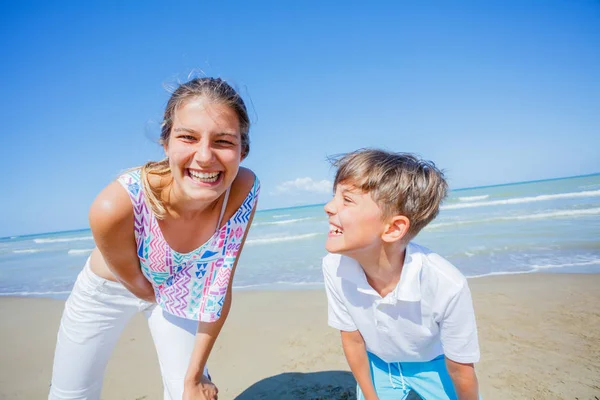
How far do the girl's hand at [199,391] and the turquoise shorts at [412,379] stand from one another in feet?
3.57

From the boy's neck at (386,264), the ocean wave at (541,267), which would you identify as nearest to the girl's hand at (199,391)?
the boy's neck at (386,264)

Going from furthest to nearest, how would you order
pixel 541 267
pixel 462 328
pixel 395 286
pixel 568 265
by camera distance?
pixel 541 267 < pixel 568 265 < pixel 395 286 < pixel 462 328

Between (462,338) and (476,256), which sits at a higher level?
(462,338)

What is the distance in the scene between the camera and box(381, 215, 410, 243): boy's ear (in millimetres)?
2074

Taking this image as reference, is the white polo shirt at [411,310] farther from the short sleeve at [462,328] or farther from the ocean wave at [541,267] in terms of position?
the ocean wave at [541,267]

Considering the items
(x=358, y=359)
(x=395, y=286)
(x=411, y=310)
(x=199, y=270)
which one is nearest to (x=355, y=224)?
(x=395, y=286)

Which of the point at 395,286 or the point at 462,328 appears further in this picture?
the point at 395,286

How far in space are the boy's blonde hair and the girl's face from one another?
Answer: 32.6 inches

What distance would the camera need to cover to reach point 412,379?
229 centimetres

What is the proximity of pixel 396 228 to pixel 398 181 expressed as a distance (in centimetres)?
32

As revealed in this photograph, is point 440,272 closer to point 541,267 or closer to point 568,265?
point 541,267

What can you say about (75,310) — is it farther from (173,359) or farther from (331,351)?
(331,351)

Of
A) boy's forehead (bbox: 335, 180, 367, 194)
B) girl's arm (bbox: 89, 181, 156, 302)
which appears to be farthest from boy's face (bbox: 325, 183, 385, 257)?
girl's arm (bbox: 89, 181, 156, 302)

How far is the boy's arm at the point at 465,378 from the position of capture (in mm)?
1963
